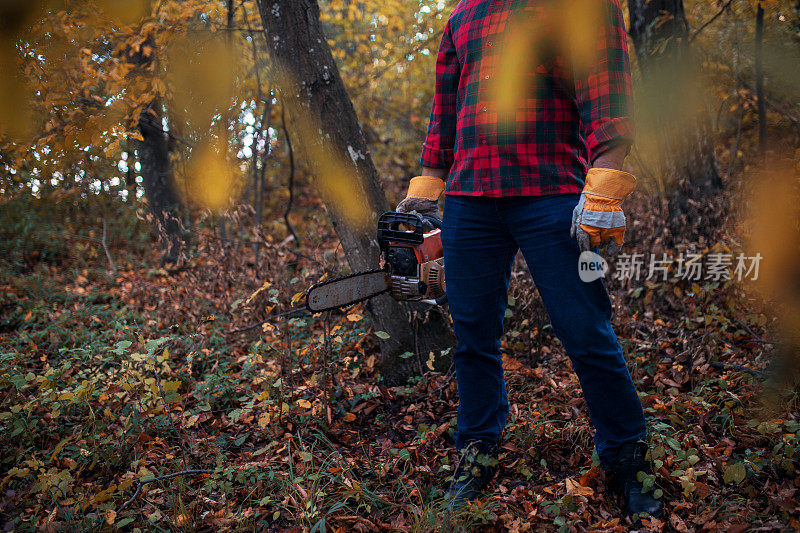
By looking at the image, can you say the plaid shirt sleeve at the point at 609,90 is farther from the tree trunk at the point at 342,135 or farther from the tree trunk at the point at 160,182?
the tree trunk at the point at 160,182

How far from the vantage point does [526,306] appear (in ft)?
10.9

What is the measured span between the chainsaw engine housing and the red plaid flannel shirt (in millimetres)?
236

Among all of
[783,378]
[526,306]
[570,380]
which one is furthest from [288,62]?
[783,378]

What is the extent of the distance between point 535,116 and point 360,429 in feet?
6.02

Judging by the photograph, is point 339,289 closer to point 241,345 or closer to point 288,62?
point 288,62

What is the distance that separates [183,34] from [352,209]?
2.20 meters

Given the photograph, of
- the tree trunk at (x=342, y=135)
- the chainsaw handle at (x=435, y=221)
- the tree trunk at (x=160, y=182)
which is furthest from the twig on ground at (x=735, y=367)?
the tree trunk at (x=160, y=182)

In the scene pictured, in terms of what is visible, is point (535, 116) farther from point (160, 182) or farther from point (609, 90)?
point (160, 182)

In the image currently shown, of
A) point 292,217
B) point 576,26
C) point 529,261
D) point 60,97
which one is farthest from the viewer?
point 292,217

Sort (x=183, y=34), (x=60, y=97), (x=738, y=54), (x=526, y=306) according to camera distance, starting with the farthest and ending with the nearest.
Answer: (x=738, y=54), (x=183, y=34), (x=526, y=306), (x=60, y=97)

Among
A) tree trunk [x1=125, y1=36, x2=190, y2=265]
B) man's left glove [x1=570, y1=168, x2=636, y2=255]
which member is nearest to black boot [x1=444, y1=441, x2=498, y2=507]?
man's left glove [x1=570, y1=168, x2=636, y2=255]

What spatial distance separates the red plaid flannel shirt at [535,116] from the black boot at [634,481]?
1036 mm

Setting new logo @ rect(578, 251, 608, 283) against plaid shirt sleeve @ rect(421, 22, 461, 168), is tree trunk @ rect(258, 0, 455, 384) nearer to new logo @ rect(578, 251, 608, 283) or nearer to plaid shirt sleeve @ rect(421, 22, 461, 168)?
plaid shirt sleeve @ rect(421, 22, 461, 168)

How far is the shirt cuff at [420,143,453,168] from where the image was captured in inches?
87.4
